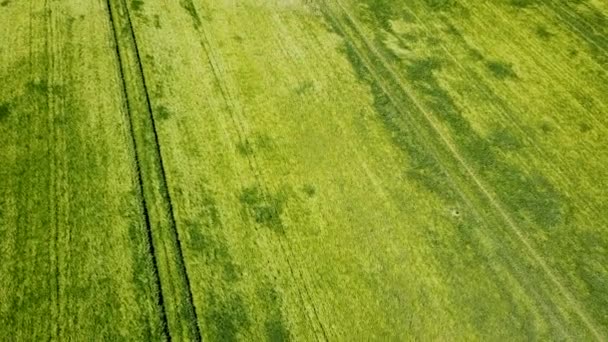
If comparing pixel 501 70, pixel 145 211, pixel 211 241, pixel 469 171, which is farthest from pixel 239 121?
pixel 501 70

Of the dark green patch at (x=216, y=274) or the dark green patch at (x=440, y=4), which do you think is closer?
the dark green patch at (x=216, y=274)

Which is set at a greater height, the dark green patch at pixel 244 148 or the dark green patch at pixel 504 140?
the dark green patch at pixel 244 148

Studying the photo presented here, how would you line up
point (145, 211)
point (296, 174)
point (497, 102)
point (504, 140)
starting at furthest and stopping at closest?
point (497, 102) → point (504, 140) → point (296, 174) → point (145, 211)

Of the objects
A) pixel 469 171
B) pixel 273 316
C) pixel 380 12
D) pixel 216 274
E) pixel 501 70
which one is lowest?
pixel 273 316

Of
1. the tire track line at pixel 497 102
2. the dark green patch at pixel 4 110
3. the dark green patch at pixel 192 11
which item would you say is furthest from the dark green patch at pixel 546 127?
the dark green patch at pixel 4 110

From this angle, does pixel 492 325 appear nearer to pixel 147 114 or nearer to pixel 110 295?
pixel 110 295

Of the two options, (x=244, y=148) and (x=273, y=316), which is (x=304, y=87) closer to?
(x=244, y=148)

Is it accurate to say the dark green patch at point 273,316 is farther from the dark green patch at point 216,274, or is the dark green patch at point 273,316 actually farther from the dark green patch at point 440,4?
the dark green patch at point 440,4
